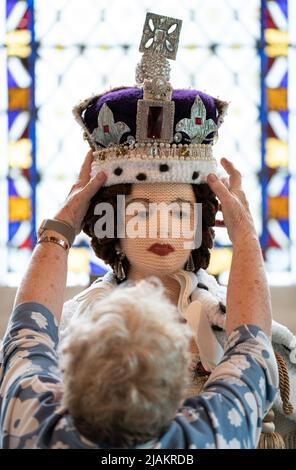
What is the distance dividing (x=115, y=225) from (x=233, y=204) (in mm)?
302

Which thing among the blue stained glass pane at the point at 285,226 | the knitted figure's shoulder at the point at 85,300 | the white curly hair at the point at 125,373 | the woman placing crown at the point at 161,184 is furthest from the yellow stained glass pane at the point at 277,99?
the white curly hair at the point at 125,373

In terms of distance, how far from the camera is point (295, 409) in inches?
89.8

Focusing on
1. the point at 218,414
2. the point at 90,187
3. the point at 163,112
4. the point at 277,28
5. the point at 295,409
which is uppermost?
the point at 277,28

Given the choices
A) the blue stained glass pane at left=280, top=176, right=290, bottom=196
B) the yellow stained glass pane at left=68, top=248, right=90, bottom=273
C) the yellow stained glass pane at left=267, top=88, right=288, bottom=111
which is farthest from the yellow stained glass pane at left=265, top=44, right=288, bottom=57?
the yellow stained glass pane at left=68, top=248, right=90, bottom=273

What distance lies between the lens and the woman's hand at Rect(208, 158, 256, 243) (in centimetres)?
199

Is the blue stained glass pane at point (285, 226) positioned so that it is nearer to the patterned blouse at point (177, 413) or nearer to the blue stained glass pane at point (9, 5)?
the blue stained glass pane at point (9, 5)

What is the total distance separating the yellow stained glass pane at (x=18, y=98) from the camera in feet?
13.6

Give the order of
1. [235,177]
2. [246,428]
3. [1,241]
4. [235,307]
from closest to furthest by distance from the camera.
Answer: [246,428] → [235,307] → [235,177] → [1,241]

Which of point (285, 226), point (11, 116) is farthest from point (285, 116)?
point (11, 116)

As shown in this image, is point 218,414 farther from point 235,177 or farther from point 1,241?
point 1,241

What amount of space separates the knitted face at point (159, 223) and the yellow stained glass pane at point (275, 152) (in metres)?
1.98

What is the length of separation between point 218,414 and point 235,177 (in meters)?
0.66

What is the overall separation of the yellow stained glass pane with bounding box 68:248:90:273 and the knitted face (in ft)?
6.06

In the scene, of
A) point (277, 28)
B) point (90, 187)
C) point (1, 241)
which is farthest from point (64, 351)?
point (277, 28)
